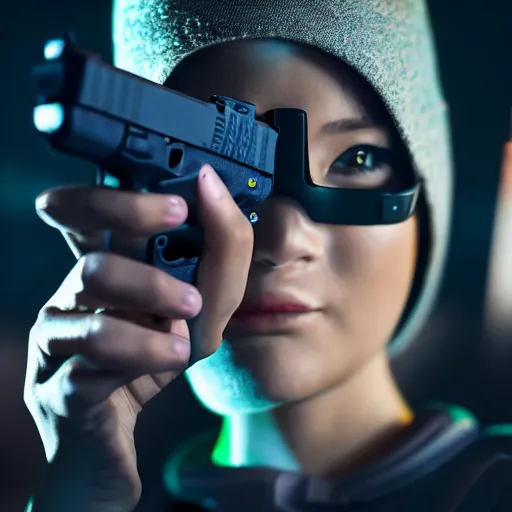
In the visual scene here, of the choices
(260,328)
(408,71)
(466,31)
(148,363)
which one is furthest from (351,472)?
(466,31)

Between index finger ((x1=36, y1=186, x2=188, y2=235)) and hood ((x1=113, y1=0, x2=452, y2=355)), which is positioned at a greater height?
hood ((x1=113, y1=0, x2=452, y2=355))

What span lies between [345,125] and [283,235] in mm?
163

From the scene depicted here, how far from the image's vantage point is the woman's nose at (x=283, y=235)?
0.78 metres

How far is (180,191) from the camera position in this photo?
1.93ft

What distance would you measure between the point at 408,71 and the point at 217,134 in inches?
14.1

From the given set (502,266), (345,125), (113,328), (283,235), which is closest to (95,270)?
(113,328)

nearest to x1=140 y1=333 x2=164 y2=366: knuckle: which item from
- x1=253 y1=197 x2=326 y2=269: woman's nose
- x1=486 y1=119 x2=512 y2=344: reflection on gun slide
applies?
x1=253 y1=197 x2=326 y2=269: woman's nose

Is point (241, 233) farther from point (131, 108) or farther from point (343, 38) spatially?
point (343, 38)

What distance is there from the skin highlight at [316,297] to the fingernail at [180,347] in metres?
0.21

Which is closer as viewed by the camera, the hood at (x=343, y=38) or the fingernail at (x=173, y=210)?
the fingernail at (x=173, y=210)

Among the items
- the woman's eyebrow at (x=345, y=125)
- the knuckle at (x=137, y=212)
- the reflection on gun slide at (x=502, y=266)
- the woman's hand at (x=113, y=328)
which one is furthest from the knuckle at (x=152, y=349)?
the reflection on gun slide at (x=502, y=266)

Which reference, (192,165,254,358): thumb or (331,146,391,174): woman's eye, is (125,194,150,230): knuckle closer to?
(192,165,254,358): thumb

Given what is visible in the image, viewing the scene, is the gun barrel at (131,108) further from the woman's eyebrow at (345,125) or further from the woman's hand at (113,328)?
the woman's eyebrow at (345,125)

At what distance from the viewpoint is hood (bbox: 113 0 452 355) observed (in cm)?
77
